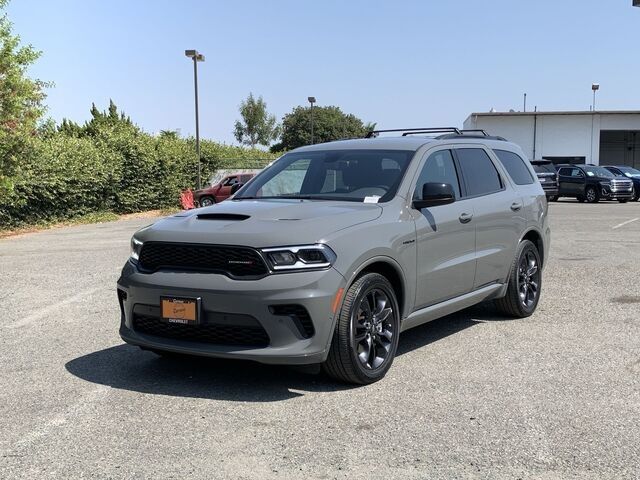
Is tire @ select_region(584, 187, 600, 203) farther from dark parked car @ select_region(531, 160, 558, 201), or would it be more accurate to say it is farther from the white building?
the white building

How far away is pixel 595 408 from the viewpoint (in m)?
4.38

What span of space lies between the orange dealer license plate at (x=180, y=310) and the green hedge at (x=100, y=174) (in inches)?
603

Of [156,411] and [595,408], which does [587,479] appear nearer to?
[595,408]

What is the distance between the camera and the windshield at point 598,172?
31225mm

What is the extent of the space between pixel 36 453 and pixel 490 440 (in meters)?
2.48

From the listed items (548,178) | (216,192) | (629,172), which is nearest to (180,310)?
(216,192)

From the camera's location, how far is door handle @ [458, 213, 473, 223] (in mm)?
5896

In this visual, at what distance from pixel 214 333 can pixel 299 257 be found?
76cm

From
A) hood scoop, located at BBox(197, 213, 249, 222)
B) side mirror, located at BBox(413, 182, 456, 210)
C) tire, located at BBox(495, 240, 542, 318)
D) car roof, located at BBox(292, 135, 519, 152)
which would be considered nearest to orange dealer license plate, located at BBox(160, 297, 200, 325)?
hood scoop, located at BBox(197, 213, 249, 222)

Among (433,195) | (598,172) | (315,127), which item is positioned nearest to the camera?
(433,195)

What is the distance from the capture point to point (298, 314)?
4410mm

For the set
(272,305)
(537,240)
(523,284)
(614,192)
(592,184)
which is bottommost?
(523,284)

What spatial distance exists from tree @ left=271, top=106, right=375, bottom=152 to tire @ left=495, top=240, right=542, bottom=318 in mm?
79513

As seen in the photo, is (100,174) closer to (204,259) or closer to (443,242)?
(443,242)
